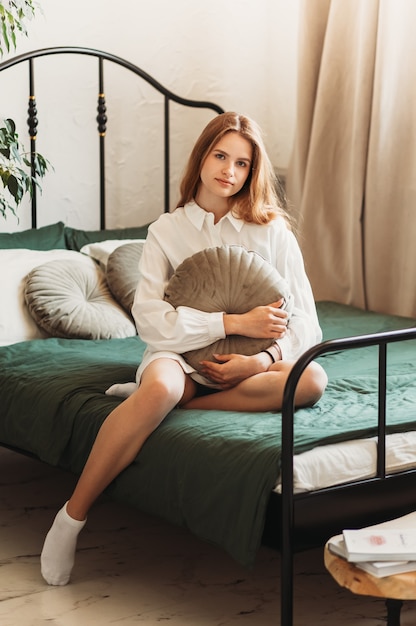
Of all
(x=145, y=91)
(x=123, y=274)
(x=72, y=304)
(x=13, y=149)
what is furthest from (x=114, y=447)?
(x=145, y=91)

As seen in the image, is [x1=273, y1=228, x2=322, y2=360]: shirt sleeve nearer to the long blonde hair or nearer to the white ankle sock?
the long blonde hair

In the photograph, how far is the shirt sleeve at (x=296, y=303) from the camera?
7.63 ft

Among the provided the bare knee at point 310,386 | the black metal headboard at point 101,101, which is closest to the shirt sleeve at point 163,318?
the bare knee at point 310,386

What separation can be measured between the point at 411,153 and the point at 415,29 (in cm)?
38

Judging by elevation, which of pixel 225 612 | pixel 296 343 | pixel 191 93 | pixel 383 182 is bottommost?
pixel 225 612

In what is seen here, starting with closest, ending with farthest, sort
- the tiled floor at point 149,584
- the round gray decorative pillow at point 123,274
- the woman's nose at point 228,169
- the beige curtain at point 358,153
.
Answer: the tiled floor at point 149,584
the woman's nose at point 228,169
the round gray decorative pillow at point 123,274
the beige curtain at point 358,153

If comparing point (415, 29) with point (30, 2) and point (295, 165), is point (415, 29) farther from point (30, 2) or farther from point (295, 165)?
point (30, 2)

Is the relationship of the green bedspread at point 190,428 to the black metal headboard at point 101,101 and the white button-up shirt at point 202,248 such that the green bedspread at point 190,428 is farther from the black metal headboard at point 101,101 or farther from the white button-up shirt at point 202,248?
the black metal headboard at point 101,101

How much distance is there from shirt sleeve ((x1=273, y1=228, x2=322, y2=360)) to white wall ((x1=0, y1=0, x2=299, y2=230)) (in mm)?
1287

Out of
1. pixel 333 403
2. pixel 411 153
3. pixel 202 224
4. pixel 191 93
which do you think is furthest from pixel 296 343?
pixel 191 93

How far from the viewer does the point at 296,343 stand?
2322 mm

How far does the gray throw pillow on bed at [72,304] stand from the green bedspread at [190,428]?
2.7 inches

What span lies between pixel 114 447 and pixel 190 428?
0.17 meters

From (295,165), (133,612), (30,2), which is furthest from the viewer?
(295,165)
